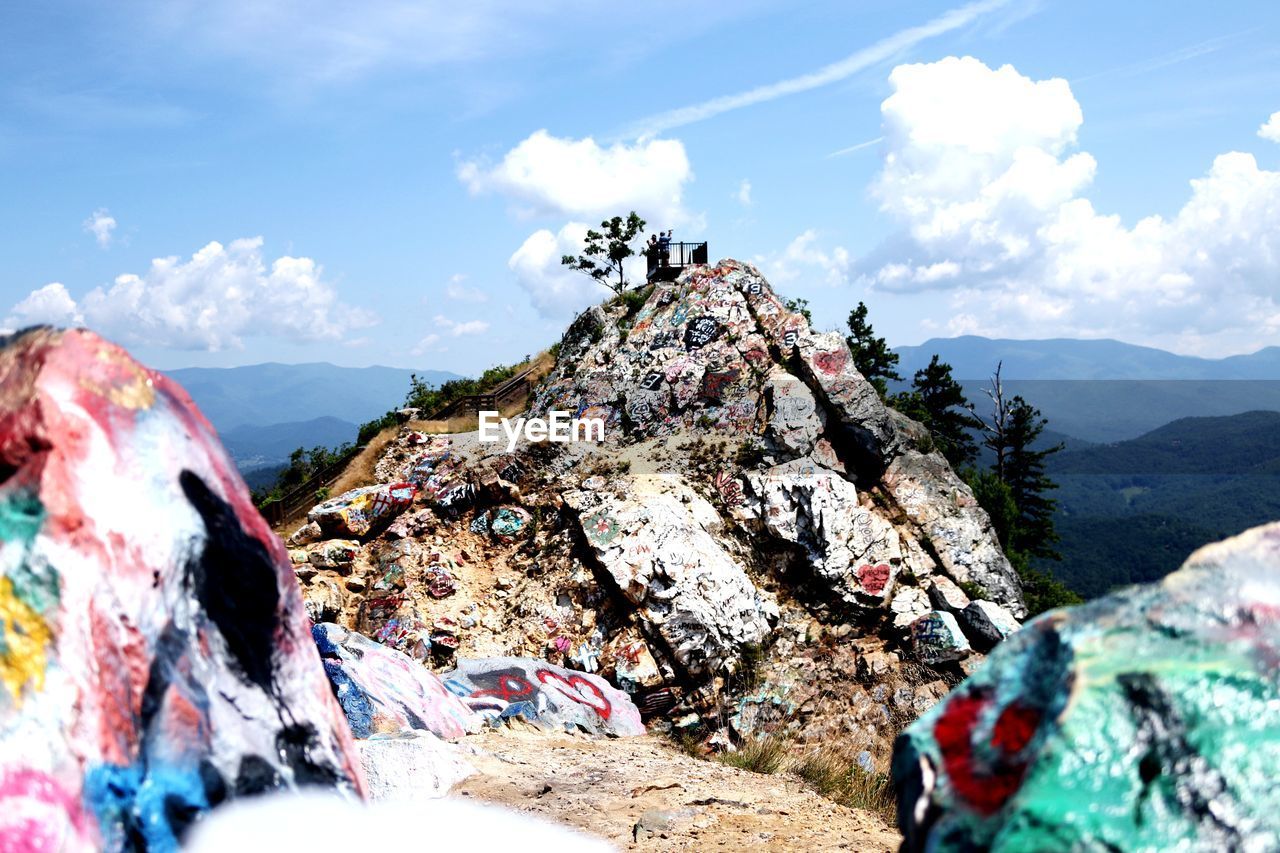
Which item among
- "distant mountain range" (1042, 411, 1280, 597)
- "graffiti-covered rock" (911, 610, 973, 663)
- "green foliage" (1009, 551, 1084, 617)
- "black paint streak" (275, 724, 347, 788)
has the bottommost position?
"distant mountain range" (1042, 411, 1280, 597)

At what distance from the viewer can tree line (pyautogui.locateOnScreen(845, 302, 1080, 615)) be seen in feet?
108

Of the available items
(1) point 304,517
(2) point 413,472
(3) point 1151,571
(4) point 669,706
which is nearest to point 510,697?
(4) point 669,706

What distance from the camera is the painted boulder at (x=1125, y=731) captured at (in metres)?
2.15

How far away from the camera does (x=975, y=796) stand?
2320mm

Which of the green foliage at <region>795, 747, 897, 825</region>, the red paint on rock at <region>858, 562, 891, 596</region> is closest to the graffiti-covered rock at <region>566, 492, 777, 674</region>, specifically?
the red paint on rock at <region>858, 562, 891, 596</region>

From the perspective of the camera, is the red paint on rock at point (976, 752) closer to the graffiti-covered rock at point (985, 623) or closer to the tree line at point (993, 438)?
→ the graffiti-covered rock at point (985, 623)

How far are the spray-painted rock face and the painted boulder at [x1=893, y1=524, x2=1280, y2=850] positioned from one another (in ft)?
7.37

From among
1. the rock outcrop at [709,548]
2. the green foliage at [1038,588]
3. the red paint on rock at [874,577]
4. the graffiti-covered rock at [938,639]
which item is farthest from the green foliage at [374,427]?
the green foliage at [1038,588]

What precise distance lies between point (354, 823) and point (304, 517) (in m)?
18.6

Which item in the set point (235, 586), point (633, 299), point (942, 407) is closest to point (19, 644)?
point (235, 586)

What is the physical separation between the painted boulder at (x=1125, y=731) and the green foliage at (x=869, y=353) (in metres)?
33.0

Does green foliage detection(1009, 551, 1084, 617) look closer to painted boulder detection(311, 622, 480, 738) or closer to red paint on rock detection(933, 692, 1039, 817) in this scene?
painted boulder detection(311, 622, 480, 738)

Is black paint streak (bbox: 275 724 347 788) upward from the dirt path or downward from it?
upward

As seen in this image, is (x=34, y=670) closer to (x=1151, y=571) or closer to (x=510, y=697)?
(x=510, y=697)
